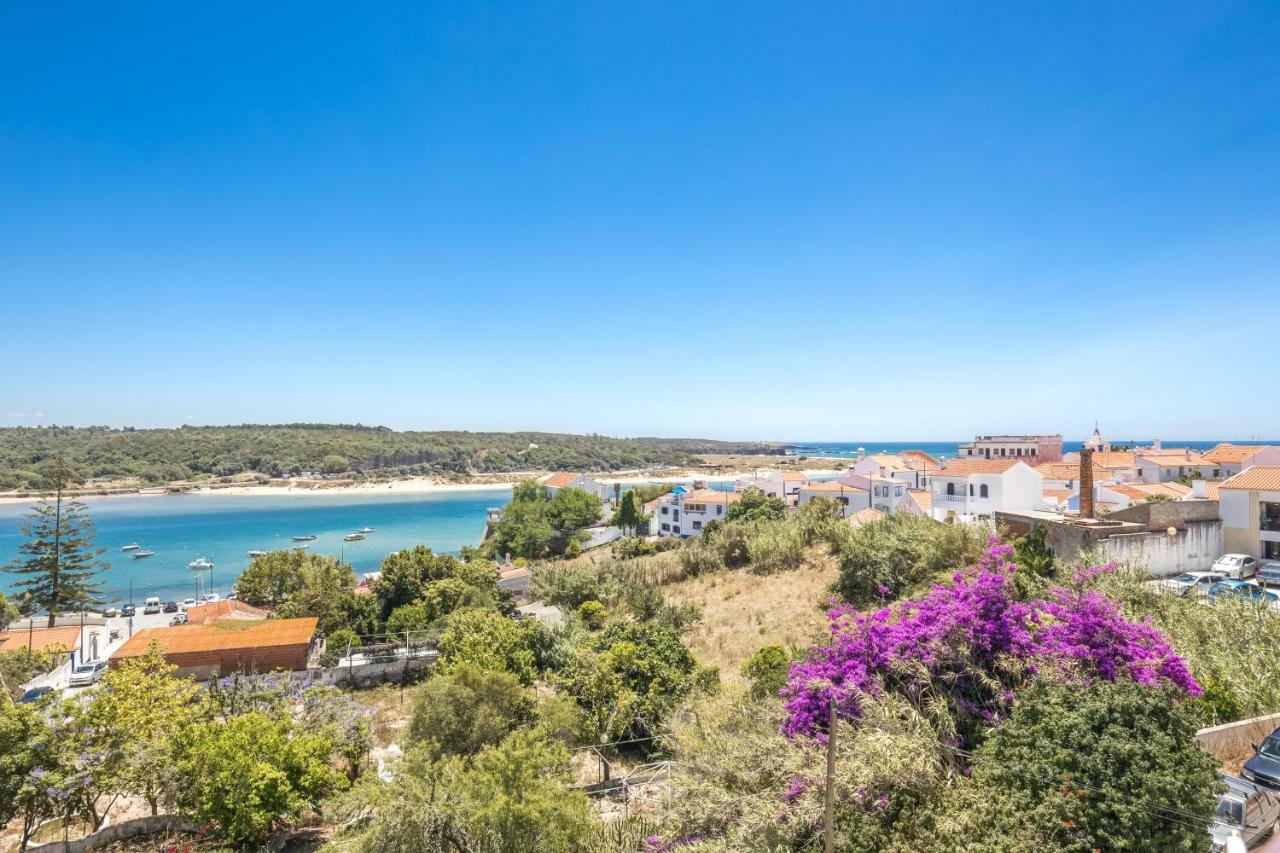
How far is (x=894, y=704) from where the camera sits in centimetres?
875

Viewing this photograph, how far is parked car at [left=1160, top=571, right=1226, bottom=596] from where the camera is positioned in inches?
586

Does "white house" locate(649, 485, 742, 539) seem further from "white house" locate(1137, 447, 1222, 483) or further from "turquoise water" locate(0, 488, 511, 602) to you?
"white house" locate(1137, 447, 1222, 483)

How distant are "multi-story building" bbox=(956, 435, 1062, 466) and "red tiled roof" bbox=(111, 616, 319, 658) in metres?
43.7

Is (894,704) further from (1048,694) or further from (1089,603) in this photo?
(1089,603)

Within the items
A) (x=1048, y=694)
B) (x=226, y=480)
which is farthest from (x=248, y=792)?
(x=226, y=480)

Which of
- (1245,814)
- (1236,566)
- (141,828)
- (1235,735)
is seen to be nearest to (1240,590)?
(1236,566)

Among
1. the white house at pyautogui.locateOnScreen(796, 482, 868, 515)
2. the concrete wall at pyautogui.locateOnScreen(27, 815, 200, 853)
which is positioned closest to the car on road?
the concrete wall at pyautogui.locateOnScreen(27, 815, 200, 853)

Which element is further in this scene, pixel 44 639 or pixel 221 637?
pixel 44 639

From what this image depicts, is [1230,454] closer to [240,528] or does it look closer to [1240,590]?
[1240,590]

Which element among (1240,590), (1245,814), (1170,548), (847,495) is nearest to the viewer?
(1245,814)

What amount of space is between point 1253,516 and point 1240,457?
2704 cm

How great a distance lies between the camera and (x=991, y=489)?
2689 centimetres

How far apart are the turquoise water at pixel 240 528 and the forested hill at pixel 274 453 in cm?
1240

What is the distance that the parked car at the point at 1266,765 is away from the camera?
27.0ft
